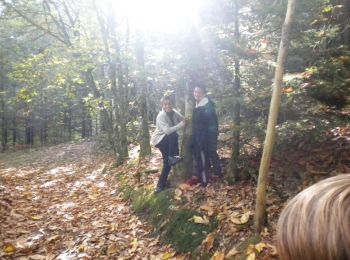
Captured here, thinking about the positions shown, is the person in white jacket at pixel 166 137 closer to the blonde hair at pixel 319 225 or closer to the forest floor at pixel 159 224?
the forest floor at pixel 159 224

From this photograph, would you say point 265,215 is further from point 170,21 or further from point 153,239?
point 170,21

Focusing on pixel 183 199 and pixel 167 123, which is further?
pixel 167 123

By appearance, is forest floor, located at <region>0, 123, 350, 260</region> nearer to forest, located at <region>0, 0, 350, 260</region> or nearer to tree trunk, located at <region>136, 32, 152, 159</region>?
forest, located at <region>0, 0, 350, 260</region>

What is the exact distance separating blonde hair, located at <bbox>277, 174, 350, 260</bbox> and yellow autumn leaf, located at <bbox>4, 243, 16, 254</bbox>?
21.6 feet

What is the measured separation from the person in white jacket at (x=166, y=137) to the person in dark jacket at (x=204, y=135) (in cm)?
54

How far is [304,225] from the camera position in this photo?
3.60 ft

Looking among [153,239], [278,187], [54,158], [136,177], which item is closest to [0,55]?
[54,158]

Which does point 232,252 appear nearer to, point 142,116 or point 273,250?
point 273,250

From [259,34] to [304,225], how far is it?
5.57 metres

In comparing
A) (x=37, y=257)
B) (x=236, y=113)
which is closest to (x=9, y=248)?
(x=37, y=257)

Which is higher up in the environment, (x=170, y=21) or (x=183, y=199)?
(x=170, y=21)

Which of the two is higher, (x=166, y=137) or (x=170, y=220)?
(x=166, y=137)

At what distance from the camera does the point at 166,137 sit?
8.05m

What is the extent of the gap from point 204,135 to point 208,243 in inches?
97.1
